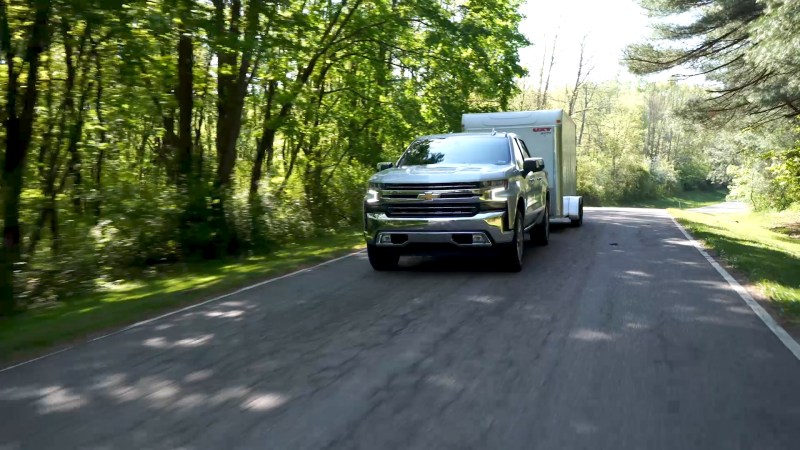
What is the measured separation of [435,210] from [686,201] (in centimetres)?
8097

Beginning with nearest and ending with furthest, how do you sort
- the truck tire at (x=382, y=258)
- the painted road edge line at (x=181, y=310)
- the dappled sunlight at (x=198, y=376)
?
1. the dappled sunlight at (x=198, y=376)
2. the painted road edge line at (x=181, y=310)
3. the truck tire at (x=382, y=258)

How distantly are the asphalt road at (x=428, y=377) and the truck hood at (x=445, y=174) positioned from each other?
1772 millimetres

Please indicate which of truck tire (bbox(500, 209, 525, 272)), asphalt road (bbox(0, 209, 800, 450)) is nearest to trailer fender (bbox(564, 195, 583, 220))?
truck tire (bbox(500, 209, 525, 272))

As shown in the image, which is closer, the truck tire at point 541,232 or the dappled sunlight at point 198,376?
the dappled sunlight at point 198,376

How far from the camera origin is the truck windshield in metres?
11.8

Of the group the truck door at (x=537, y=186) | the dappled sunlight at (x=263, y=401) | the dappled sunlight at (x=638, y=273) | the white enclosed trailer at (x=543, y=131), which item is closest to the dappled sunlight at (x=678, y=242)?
the white enclosed trailer at (x=543, y=131)

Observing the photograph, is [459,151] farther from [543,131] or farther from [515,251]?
[543,131]

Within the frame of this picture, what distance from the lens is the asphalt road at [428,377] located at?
4.47 meters

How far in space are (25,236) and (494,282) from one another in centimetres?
752

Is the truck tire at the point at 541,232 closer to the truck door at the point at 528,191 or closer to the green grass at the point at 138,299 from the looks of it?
the truck door at the point at 528,191

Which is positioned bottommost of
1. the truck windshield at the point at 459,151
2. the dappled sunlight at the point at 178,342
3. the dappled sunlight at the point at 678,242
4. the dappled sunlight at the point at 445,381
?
the dappled sunlight at the point at 678,242

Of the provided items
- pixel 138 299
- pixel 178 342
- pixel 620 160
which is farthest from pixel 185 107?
pixel 620 160

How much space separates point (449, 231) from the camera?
1041 cm

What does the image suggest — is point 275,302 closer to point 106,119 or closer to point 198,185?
point 198,185
